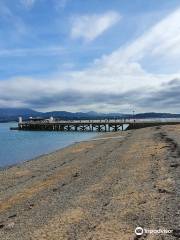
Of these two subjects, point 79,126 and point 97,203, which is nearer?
point 97,203

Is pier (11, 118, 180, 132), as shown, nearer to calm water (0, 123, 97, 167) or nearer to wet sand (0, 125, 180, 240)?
calm water (0, 123, 97, 167)

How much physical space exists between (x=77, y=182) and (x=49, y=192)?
1577 millimetres

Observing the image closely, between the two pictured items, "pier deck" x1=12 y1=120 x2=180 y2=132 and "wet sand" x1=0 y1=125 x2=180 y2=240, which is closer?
"wet sand" x1=0 y1=125 x2=180 y2=240

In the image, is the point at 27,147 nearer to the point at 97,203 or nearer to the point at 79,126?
the point at 97,203

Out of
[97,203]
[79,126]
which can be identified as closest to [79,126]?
[79,126]

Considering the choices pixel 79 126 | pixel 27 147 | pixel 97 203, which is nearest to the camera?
pixel 97 203

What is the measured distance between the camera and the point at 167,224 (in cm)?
854

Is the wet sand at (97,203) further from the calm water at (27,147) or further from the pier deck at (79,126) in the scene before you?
the pier deck at (79,126)

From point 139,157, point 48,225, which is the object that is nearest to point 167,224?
point 48,225

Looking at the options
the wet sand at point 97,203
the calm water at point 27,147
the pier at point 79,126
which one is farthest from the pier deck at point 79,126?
the wet sand at point 97,203

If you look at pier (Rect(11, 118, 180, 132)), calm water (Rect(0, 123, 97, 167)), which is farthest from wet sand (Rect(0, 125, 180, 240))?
pier (Rect(11, 118, 180, 132))

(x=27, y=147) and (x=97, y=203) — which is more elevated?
(x=97, y=203)

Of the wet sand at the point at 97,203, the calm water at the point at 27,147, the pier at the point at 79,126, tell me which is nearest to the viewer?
the wet sand at the point at 97,203

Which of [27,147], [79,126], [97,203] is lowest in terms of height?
[27,147]
